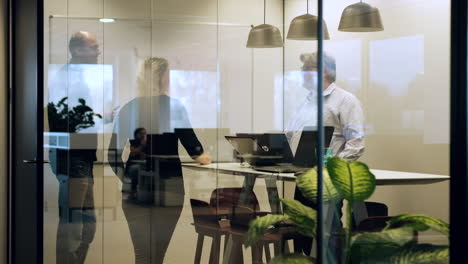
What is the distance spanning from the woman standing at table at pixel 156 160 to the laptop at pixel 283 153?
1.54ft

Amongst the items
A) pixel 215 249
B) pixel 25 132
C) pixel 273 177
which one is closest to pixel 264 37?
pixel 273 177

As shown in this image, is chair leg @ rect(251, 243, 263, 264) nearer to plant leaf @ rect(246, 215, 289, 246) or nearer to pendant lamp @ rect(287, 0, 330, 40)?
plant leaf @ rect(246, 215, 289, 246)

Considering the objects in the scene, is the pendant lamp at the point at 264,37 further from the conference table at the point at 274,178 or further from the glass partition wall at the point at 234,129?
the conference table at the point at 274,178

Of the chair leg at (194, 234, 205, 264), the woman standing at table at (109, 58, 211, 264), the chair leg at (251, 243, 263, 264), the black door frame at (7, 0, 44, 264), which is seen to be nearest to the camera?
the chair leg at (251, 243, 263, 264)

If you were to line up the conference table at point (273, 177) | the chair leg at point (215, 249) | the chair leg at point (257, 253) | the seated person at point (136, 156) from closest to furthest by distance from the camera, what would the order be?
the conference table at point (273, 177) → the chair leg at point (257, 253) → the chair leg at point (215, 249) → the seated person at point (136, 156)

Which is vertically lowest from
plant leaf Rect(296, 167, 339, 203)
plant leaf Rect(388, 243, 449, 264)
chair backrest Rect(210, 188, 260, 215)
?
plant leaf Rect(388, 243, 449, 264)

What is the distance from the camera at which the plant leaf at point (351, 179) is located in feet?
8.66

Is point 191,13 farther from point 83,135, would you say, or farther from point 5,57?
point 5,57

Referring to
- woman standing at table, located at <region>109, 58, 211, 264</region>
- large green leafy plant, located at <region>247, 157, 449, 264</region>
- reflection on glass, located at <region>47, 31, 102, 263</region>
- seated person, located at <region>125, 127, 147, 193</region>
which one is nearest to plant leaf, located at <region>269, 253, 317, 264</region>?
large green leafy plant, located at <region>247, 157, 449, 264</region>

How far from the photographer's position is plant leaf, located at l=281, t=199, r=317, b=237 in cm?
287

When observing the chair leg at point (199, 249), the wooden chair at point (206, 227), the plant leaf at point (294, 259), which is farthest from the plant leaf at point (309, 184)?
the chair leg at point (199, 249)

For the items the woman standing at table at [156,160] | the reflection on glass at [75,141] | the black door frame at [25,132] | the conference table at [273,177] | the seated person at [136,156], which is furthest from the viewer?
the black door frame at [25,132]

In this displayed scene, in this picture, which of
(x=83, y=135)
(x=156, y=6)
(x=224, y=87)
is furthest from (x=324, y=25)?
(x=83, y=135)

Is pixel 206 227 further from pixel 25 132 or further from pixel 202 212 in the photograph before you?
pixel 25 132
